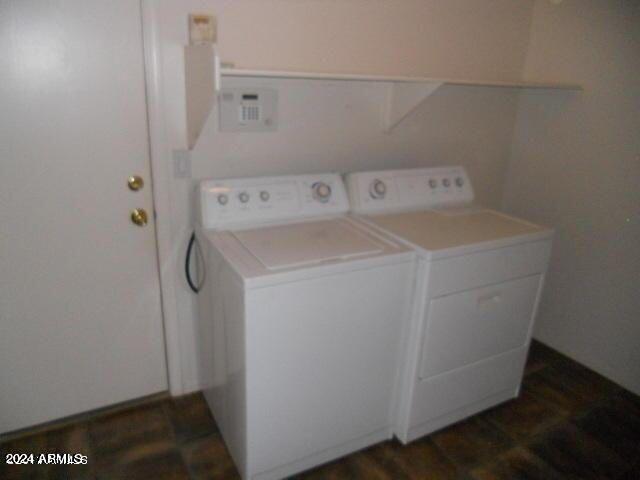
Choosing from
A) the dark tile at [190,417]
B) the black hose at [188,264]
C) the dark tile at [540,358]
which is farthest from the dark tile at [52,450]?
the dark tile at [540,358]

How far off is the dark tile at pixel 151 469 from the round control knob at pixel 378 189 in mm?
1297

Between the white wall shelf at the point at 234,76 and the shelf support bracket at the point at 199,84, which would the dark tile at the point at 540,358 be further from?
the shelf support bracket at the point at 199,84

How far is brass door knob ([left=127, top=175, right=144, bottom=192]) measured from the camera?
171cm

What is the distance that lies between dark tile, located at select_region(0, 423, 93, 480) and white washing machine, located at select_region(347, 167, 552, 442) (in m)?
1.21

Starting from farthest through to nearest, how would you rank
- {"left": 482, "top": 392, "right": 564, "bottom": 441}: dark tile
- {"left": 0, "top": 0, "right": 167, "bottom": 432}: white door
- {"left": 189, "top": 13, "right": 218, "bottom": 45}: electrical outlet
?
{"left": 482, "top": 392, "right": 564, "bottom": 441}: dark tile
{"left": 189, "top": 13, "right": 218, "bottom": 45}: electrical outlet
{"left": 0, "top": 0, "right": 167, "bottom": 432}: white door

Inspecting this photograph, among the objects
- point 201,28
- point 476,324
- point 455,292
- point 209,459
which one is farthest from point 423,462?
point 201,28

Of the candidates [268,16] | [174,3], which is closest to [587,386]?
[268,16]

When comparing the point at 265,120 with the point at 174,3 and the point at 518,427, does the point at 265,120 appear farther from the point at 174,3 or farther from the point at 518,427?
the point at 518,427

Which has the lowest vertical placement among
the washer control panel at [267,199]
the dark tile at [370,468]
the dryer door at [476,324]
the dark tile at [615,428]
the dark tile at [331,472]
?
the dark tile at [331,472]

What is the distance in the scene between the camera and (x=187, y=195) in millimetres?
1795

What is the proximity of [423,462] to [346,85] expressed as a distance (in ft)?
5.12

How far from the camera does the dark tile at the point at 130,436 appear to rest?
1737mm

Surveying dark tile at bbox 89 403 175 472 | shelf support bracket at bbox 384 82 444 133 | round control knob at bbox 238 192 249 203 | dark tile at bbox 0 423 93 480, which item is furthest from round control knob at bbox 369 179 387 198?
dark tile at bbox 0 423 93 480

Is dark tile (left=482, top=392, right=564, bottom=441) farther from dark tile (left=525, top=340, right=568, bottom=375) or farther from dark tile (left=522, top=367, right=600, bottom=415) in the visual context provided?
dark tile (left=525, top=340, right=568, bottom=375)
